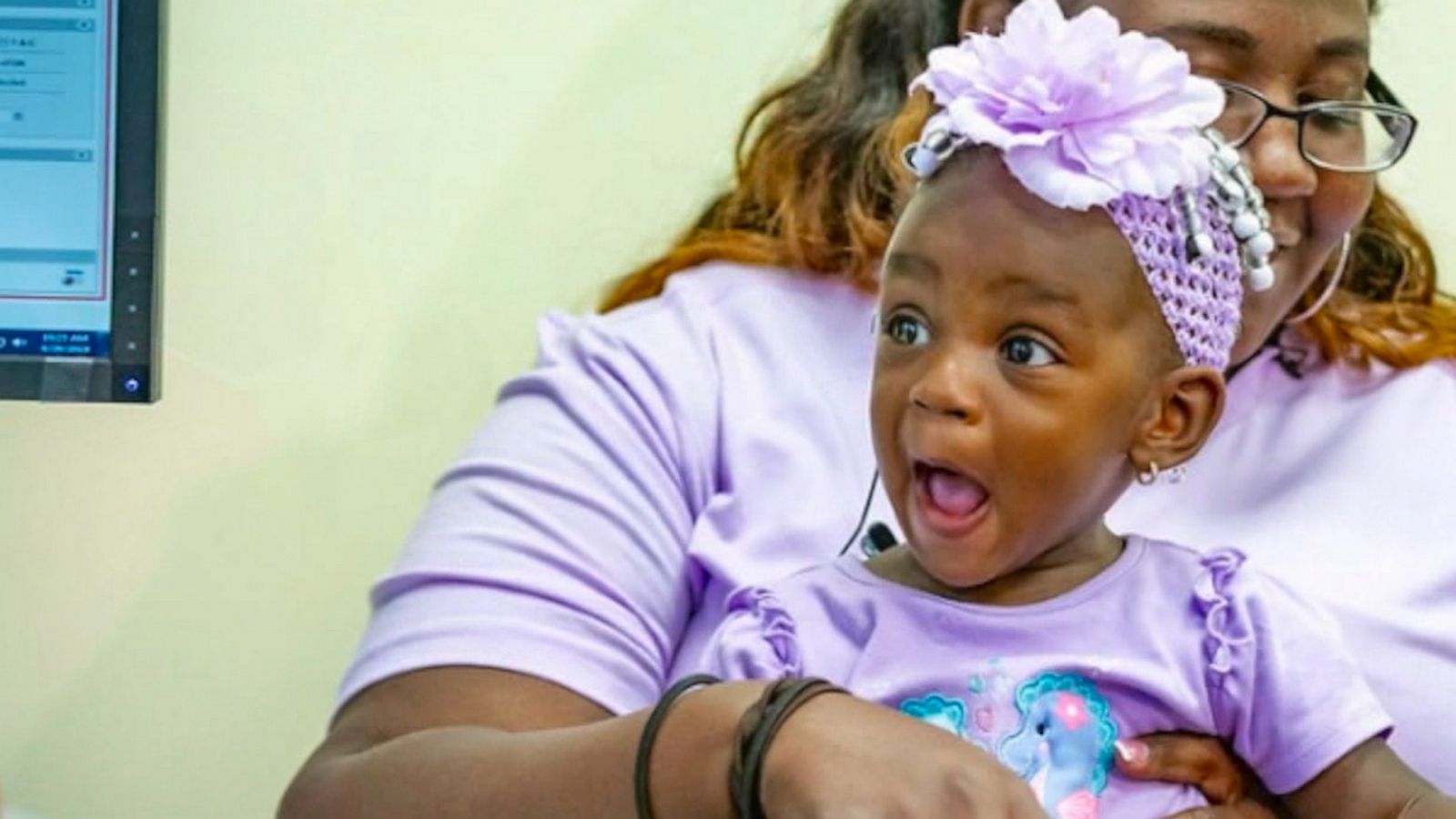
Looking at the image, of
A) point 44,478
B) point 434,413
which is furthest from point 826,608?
point 44,478

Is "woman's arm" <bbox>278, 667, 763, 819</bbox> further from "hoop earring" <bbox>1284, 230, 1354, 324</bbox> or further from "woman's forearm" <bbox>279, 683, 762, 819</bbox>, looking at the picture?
"hoop earring" <bbox>1284, 230, 1354, 324</bbox>

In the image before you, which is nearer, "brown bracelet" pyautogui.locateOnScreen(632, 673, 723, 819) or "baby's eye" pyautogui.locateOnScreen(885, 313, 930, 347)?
"brown bracelet" pyautogui.locateOnScreen(632, 673, 723, 819)

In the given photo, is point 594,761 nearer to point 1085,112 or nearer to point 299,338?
point 1085,112

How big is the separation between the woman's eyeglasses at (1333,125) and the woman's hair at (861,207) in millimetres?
110

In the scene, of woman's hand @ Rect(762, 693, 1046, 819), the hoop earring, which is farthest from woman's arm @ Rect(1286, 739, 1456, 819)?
the hoop earring

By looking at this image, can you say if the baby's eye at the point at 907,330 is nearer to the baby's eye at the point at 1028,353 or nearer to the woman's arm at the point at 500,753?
the baby's eye at the point at 1028,353

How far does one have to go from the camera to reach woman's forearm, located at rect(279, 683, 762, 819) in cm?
91

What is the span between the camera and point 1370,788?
108 centimetres

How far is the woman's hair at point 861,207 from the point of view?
146 centimetres

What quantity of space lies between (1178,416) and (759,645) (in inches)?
10.3

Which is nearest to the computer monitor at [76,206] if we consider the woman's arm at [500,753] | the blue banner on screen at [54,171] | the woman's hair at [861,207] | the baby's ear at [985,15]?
the blue banner on screen at [54,171]

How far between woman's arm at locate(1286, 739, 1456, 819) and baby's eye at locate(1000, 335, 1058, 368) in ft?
0.94

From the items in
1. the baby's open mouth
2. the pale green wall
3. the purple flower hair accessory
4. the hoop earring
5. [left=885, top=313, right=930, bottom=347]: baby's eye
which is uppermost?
the purple flower hair accessory

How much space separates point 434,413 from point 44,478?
14.3 inches
